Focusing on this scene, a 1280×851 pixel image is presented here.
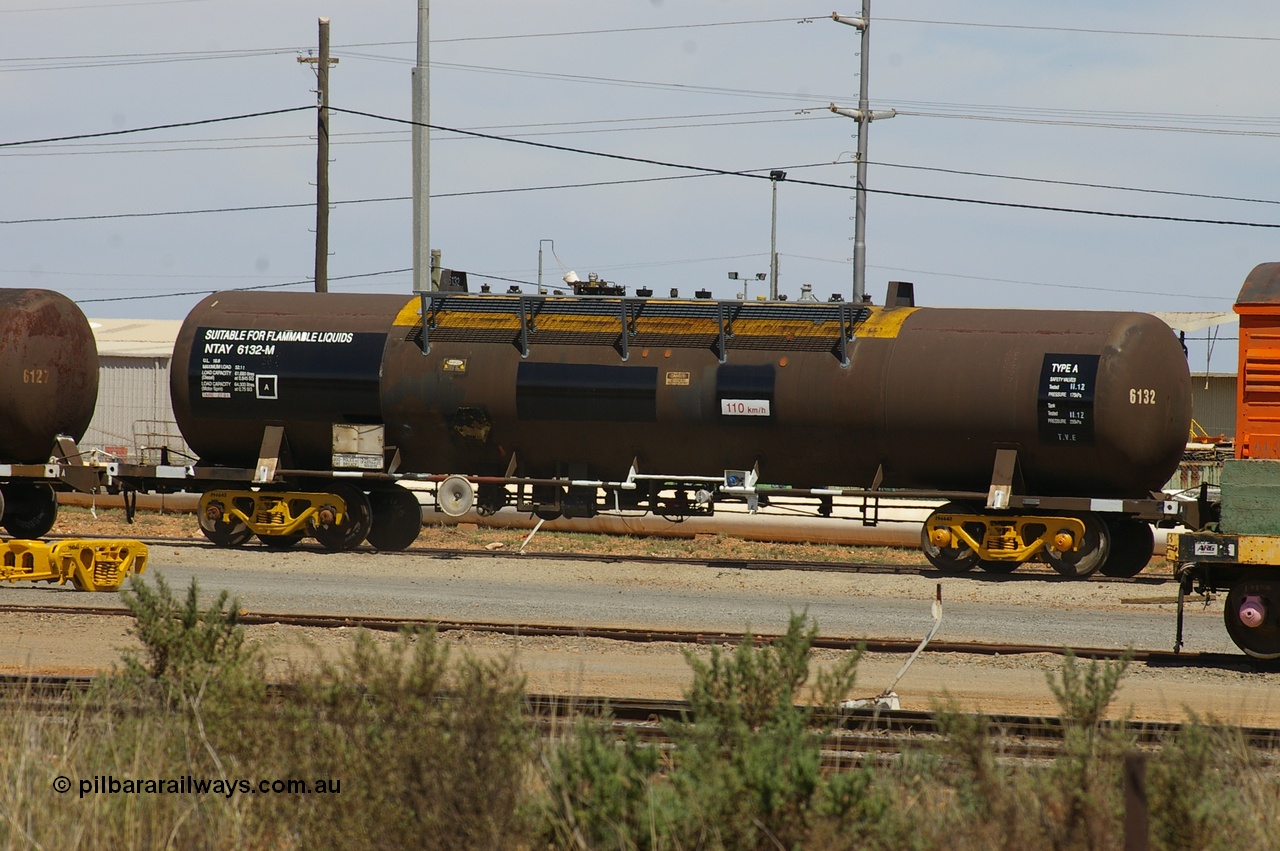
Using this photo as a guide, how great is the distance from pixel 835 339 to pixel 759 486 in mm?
2495

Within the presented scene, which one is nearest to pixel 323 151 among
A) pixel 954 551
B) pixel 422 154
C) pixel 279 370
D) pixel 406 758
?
pixel 422 154

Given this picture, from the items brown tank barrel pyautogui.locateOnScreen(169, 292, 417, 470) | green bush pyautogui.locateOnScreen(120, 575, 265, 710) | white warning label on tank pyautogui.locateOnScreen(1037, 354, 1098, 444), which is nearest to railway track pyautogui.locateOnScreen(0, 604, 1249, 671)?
green bush pyautogui.locateOnScreen(120, 575, 265, 710)

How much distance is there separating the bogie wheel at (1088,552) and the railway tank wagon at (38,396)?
15101mm

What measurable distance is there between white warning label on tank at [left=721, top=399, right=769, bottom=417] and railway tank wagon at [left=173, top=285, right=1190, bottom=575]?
3 cm

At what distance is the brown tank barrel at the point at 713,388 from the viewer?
1784 centimetres

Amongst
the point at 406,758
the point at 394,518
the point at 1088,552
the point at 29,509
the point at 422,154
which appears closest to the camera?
the point at 406,758

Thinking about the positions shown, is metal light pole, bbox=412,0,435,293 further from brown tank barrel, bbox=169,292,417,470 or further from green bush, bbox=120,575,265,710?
green bush, bbox=120,575,265,710

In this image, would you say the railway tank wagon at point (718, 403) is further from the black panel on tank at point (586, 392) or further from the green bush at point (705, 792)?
the green bush at point (705, 792)

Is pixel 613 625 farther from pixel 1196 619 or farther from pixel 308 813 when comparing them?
pixel 308 813

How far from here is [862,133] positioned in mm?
30047

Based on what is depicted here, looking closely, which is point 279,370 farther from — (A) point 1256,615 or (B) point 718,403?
(A) point 1256,615

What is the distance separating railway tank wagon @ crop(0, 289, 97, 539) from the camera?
19250mm

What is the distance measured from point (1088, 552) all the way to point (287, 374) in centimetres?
1251

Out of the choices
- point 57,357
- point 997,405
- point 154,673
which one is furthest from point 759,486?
point 154,673
